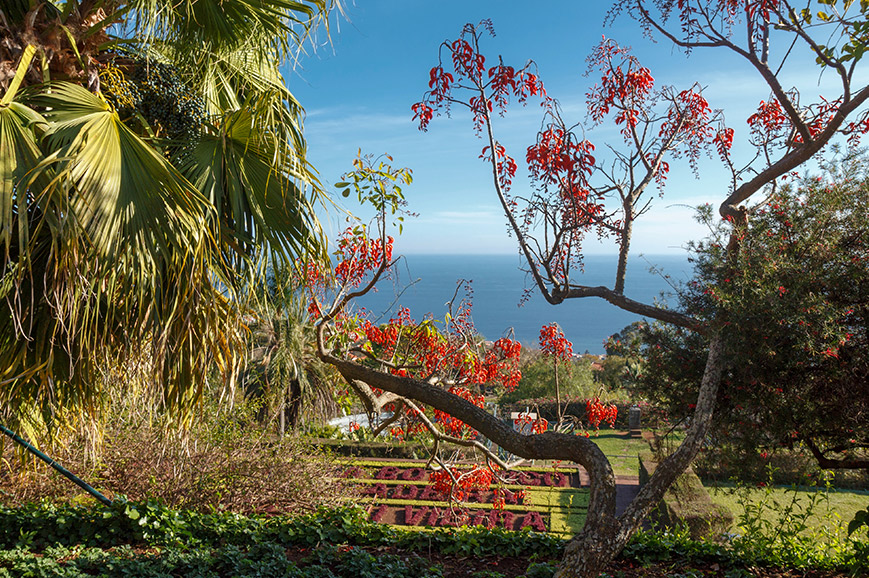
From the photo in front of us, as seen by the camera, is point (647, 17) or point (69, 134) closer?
point (69, 134)

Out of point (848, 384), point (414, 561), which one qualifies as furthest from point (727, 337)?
point (414, 561)

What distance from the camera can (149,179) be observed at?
3.17m

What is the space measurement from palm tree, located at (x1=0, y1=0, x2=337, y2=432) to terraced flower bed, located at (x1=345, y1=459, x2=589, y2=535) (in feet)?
14.7

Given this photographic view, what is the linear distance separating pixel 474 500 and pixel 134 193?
7772 mm

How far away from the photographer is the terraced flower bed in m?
7.73

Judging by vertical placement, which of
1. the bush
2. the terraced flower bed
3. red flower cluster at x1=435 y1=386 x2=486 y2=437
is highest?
red flower cluster at x1=435 y1=386 x2=486 y2=437

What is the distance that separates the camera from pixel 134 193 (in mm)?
3123

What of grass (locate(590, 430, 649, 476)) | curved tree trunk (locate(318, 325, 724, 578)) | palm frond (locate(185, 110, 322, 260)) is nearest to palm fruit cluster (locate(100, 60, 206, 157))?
palm frond (locate(185, 110, 322, 260))

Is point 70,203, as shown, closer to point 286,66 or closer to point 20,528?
point 286,66

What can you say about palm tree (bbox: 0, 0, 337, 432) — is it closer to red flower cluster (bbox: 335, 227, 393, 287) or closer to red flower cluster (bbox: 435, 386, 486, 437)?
red flower cluster (bbox: 335, 227, 393, 287)

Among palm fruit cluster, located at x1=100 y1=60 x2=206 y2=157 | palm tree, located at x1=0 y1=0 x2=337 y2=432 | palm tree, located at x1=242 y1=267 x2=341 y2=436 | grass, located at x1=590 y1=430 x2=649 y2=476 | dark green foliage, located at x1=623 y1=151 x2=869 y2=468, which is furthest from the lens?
grass, located at x1=590 y1=430 x2=649 y2=476

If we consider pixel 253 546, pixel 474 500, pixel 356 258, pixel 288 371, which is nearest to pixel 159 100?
pixel 356 258

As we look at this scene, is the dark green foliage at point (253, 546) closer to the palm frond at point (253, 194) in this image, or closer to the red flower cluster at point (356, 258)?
the palm frond at point (253, 194)

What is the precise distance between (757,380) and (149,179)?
3801 mm
